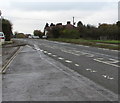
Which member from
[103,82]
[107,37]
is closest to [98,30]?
[107,37]

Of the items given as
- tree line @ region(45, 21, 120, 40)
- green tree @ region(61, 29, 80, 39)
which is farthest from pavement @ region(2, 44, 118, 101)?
green tree @ region(61, 29, 80, 39)

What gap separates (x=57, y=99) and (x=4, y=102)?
126 centimetres

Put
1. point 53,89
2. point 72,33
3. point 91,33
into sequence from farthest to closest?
point 72,33, point 91,33, point 53,89

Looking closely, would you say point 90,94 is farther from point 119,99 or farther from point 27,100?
point 27,100

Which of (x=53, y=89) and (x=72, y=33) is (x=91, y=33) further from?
(x=53, y=89)

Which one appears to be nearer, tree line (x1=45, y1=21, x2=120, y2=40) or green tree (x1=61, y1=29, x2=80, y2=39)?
tree line (x1=45, y1=21, x2=120, y2=40)

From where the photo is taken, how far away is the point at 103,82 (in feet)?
31.8

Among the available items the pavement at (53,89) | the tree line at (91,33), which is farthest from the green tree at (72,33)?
the pavement at (53,89)

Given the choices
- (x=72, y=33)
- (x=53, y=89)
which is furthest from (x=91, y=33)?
(x=53, y=89)

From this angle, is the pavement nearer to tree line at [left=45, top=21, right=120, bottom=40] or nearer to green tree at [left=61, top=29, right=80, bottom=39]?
tree line at [left=45, top=21, right=120, bottom=40]

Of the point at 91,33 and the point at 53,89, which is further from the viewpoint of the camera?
the point at 91,33

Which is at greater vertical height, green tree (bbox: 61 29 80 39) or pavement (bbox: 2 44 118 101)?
pavement (bbox: 2 44 118 101)

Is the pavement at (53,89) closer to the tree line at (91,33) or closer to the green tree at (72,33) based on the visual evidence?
the tree line at (91,33)

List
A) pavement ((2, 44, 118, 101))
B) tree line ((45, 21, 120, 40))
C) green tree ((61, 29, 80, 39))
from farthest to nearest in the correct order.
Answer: green tree ((61, 29, 80, 39))
tree line ((45, 21, 120, 40))
pavement ((2, 44, 118, 101))
